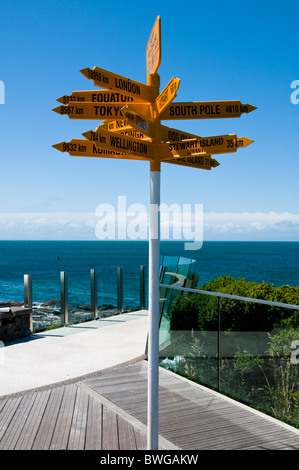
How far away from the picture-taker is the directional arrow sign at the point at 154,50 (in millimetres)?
2943

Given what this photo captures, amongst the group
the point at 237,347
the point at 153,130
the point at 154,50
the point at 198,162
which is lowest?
the point at 237,347

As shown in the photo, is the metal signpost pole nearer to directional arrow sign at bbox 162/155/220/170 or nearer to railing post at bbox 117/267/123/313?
directional arrow sign at bbox 162/155/220/170

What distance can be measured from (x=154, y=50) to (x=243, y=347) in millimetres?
3052

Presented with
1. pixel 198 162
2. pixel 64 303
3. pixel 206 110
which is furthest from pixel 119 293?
pixel 206 110

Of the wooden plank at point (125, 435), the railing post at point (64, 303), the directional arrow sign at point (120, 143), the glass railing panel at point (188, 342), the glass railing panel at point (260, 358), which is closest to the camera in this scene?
the directional arrow sign at point (120, 143)

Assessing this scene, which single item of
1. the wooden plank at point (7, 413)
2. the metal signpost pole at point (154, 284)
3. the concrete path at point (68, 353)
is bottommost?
the concrete path at point (68, 353)

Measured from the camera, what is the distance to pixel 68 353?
6559 millimetres

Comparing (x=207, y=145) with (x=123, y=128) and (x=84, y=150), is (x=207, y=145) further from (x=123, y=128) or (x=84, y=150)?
(x=84, y=150)

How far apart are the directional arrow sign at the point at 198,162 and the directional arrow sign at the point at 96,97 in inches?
20.5

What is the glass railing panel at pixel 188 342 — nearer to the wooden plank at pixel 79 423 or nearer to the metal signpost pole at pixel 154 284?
the wooden plank at pixel 79 423

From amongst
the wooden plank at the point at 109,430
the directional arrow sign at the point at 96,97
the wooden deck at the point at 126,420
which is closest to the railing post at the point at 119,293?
the wooden deck at the point at 126,420

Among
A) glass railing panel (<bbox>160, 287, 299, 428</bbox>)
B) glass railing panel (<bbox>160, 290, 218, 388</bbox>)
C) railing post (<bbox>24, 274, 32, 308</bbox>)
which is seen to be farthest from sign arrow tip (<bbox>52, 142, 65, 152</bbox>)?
railing post (<bbox>24, 274, 32, 308</bbox>)

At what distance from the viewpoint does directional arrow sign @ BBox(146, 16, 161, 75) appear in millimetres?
2943

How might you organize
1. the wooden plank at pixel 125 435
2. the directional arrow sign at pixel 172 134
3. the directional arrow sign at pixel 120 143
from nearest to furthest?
the directional arrow sign at pixel 120 143, the directional arrow sign at pixel 172 134, the wooden plank at pixel 125 435
